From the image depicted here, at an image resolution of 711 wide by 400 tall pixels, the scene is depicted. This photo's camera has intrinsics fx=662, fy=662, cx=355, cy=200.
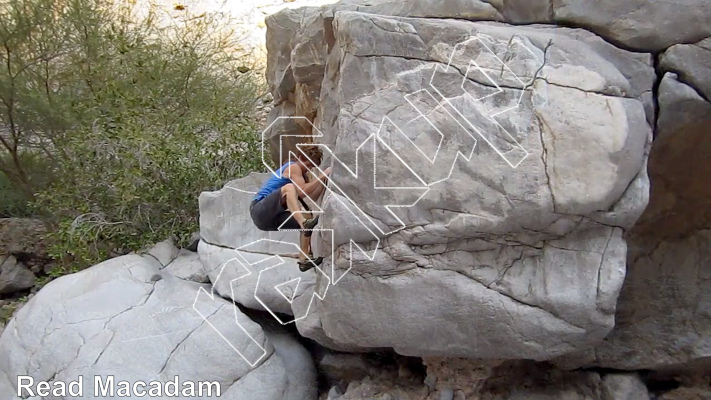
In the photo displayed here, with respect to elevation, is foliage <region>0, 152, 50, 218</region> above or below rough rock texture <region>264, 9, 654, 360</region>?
below

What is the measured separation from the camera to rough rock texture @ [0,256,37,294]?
6.38m

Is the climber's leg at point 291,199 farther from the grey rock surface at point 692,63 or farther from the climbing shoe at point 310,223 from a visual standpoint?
the grey rock surface at point 692,63

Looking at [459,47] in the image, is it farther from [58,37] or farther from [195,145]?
[58,37]

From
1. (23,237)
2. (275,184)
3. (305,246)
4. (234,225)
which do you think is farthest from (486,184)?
(23,237)

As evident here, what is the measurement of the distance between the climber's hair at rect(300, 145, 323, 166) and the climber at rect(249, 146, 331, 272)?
138 mm

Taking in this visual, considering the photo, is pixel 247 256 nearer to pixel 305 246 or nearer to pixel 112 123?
pixel 305 246

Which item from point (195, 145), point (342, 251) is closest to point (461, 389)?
point (342, 251)

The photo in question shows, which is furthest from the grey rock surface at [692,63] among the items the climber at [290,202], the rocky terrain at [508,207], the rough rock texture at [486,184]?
the climber at [290,202]

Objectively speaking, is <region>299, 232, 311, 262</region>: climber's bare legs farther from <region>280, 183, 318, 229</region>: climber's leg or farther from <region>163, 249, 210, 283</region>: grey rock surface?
<region>163, 249, 210, 283</region>: grey rock surface

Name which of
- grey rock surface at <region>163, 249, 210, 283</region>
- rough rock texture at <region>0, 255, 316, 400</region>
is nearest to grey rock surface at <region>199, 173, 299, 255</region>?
grey rock surface at <region>163, 249, 210, 283</region>

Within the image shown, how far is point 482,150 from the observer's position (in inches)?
110

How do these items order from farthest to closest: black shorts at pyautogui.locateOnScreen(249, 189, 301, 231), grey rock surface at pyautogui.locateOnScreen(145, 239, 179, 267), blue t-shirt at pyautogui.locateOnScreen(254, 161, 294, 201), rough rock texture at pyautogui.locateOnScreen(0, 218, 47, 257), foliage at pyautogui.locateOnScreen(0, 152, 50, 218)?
foliage at pyautogui.locateOnScreen(0, 152, 50, 218) → rough rock texture at pyautogui.locateOnScreen(0, 218, 47, 257) → grey rock surface at pyautogui.locateOnScreen(145, 239, 179, 267) → blue t-shirt at pyautogui.locateOnScreen(254, 161, 294, 201) → black shorts at pyautogui.locateOnScreen(249, 189, 301, 231)

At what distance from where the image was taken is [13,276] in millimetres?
6449

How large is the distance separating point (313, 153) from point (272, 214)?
589 mm
